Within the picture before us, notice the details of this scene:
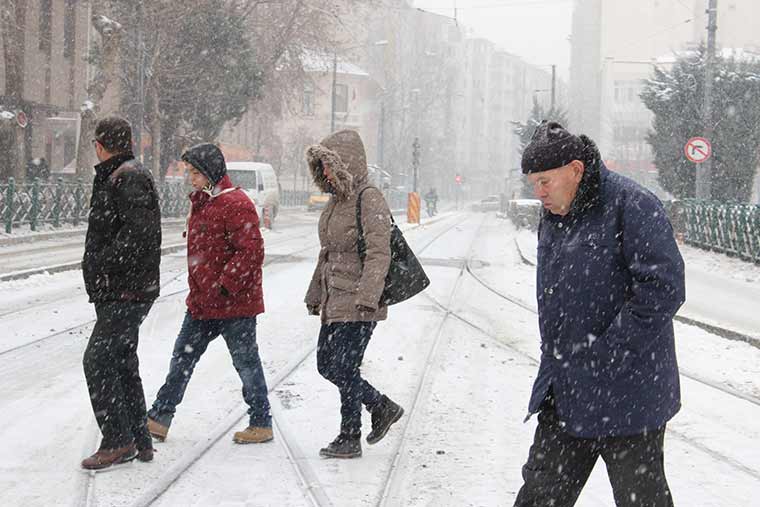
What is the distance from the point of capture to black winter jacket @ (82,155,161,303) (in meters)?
5.28

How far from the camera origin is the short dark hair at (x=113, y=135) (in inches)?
209

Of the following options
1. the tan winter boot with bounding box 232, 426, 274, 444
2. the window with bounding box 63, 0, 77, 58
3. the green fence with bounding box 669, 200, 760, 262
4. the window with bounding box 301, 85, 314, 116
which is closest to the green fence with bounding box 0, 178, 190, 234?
the window with bounding box 63, 0, 77, 58

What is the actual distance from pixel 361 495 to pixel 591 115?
3954 inches

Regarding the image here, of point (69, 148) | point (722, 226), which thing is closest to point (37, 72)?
point (69, 148)

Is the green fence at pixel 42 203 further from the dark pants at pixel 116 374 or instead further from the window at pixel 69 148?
the dark pants at pixel 116 374

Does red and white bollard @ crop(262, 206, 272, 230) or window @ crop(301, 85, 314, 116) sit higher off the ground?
window @ crop(301, 85, 314, 116)

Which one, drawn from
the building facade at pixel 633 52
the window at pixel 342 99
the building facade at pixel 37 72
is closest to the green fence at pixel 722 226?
the building facade at pixel 37 72

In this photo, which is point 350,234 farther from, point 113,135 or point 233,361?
point 113,135

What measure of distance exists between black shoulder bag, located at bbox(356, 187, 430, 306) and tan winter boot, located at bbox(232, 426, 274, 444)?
1.09 m

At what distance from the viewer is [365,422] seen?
680cm

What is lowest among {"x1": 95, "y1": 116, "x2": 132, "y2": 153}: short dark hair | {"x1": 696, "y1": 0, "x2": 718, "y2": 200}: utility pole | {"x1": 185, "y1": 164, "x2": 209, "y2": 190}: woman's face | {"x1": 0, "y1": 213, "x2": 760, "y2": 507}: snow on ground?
{"x1": 0, "y1": 213, "x2": 760, "y2": 507}: snow on ground

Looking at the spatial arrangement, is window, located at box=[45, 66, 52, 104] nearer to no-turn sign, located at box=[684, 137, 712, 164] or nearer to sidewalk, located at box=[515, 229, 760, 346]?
sidewalk, located at box=[515, 229, 760, 346]

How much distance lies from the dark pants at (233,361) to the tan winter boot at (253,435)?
28 millimetres

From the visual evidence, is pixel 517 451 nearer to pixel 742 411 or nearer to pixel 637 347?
pixel 742 411
